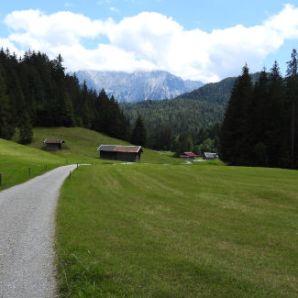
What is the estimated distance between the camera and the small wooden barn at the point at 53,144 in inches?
4749

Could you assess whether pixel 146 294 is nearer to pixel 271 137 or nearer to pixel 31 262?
pixel 31 262

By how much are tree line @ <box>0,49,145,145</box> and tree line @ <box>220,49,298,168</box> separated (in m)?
62.1

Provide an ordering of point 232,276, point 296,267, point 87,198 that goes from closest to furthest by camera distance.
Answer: point 232,276 < point 296,267 < point 87,198

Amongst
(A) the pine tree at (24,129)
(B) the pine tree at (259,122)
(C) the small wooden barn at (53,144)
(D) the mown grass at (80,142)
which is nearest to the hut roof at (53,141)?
(C) the small wooden barn at (53,144)

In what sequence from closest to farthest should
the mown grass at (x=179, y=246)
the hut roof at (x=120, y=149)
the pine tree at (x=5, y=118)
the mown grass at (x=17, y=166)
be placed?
the mown grass at (x=179, y=246) < the mown grass at (x=17, y=166) < the pine tree at (x=5, y=118) < the hut roof at (x=120, y=149)

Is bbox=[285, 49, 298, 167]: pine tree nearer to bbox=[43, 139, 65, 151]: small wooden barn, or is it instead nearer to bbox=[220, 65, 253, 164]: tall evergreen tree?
bbox=[220, 65, 253, 164]: tall evergreen tree

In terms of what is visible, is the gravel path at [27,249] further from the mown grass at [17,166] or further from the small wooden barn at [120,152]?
the small wooden barn at [120,152]

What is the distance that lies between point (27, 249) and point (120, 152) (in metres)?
108

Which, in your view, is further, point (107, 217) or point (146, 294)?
point (107, 217)

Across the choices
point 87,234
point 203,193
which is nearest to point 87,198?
point 203,193

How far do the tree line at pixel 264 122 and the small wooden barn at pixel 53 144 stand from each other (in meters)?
52.5

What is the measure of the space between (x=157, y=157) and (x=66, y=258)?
119 meters

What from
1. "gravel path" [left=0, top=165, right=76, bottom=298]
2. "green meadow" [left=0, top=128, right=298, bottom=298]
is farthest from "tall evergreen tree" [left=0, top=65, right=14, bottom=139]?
"gravel path" [left=0, top=165, right=76, bottom=298]

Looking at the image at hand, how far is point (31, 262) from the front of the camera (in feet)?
38.3
